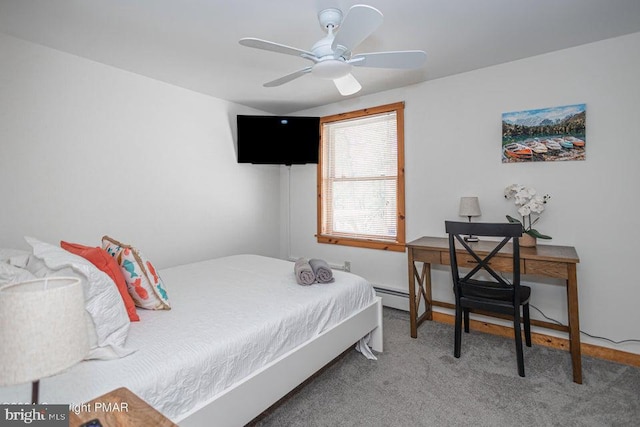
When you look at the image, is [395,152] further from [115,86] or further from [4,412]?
Result: [4,412]

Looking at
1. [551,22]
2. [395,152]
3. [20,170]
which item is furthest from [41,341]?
[395,152]

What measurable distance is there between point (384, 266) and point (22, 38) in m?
3.64

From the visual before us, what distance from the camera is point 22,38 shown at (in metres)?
2.20

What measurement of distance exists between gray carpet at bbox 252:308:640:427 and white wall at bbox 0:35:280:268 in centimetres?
208

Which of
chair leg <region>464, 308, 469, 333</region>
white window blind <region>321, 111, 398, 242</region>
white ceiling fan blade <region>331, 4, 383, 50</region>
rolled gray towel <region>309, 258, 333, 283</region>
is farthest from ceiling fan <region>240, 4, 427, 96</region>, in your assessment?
chair leg <region>464, 308, 469, 333</region>

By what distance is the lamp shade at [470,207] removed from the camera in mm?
2654

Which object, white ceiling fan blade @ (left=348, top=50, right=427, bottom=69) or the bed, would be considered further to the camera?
white ceiling fan blade @ (left=348, top=50, right=427, bottom=69)

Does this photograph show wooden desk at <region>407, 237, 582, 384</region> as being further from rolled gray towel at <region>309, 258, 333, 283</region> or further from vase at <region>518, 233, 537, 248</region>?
rolled gray towel at <region>309, 258, 333, 283</region>

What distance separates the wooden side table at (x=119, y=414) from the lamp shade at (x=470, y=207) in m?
2.58

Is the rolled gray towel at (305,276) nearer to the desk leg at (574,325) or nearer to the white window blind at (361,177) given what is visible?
the white window blind at (361,177)

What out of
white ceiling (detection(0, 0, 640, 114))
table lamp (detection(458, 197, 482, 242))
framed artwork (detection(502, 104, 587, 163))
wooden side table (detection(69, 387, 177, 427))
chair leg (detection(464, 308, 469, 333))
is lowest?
chair leg (detection(464, 308, 469, 333))

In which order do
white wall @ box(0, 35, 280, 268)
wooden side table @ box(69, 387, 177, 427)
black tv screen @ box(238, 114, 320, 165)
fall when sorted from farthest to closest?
black tv screen @ box(238, 114, 320, 165) < white wall @ box(0, 35, 280, 268) < wooden side table @ box(69, 387, 177, 427)

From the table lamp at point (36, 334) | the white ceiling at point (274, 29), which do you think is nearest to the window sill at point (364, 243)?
the white ceiling at point (274, 29)

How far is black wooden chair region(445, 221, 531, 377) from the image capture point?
2.06 meters
